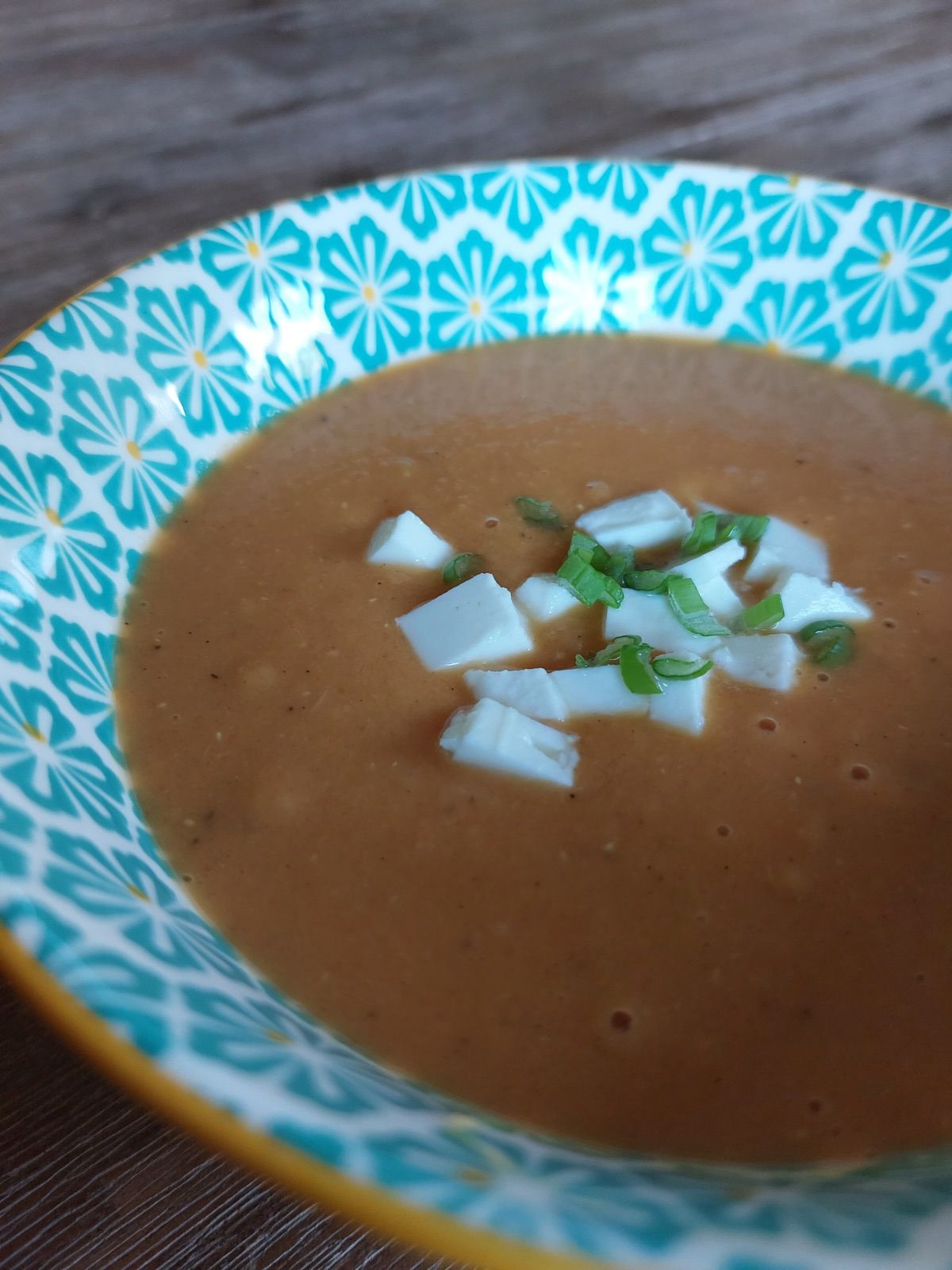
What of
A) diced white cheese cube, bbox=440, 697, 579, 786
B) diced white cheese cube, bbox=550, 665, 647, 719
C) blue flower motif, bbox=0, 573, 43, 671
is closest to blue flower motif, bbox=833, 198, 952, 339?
diced white cheese cube, bbox=550, 665, 647, 719

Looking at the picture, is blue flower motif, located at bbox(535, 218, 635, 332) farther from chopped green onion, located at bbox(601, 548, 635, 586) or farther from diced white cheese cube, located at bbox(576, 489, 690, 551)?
chopped green onion, located at bbox(601, 548, 635, 586)

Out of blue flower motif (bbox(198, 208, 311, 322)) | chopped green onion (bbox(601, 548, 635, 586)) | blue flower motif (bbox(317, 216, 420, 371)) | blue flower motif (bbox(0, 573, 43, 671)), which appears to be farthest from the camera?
blue flower motif (bbox(317, 216, 420, 371))

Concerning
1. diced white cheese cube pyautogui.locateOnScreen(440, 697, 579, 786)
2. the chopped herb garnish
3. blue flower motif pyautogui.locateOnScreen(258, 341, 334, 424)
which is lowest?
diced white cheese cube pyautogui.locateOnScreen(440, 697, 579, 786)

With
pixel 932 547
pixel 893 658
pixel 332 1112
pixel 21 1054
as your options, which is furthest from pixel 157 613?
pixel 932 547

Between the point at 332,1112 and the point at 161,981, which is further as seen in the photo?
the point at 161,981

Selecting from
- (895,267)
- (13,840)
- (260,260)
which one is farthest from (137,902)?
(895,267)

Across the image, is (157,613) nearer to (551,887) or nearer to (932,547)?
(551,887)

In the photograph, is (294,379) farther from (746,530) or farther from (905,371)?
(905,371)
